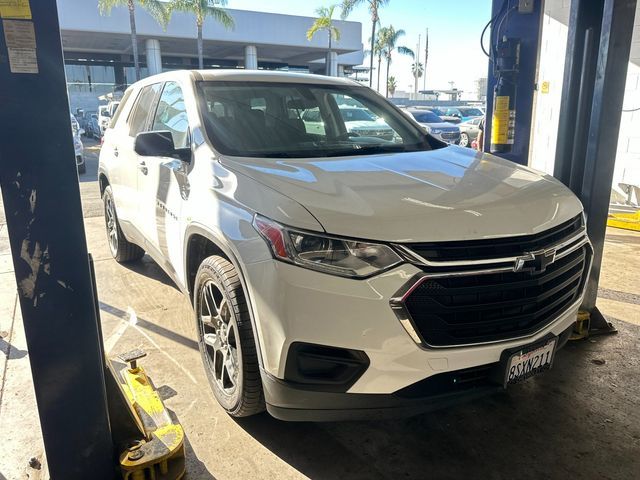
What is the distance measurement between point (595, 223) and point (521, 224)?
1741 millimetres

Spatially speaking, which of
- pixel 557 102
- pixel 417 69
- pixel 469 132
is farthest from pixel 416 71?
pixel 557 102

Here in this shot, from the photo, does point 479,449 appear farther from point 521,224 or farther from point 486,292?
point 521,224

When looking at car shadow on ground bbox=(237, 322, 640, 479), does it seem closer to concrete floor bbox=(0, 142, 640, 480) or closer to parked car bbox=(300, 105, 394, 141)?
concrete floor bbox=(0, 142, 640, 480)

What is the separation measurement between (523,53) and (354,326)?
3.74m

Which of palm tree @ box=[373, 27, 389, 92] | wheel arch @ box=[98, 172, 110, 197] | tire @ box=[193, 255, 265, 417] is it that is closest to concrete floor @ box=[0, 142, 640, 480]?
tire @ box=[193, 255, 265, 417]

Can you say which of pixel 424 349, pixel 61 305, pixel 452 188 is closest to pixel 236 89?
pixel 452 188

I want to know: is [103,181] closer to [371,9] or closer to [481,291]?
[481,291]

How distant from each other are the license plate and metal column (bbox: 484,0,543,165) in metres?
2.94

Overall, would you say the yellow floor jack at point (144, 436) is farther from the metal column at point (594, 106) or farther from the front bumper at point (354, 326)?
the metal column at point (594, 106)

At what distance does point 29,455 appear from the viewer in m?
2.47

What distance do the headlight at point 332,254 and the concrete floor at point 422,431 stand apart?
1.00 m

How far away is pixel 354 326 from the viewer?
1.98 meters

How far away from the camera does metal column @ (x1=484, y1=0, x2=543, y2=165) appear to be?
14.9 ft

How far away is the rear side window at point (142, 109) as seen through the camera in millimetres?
4057
